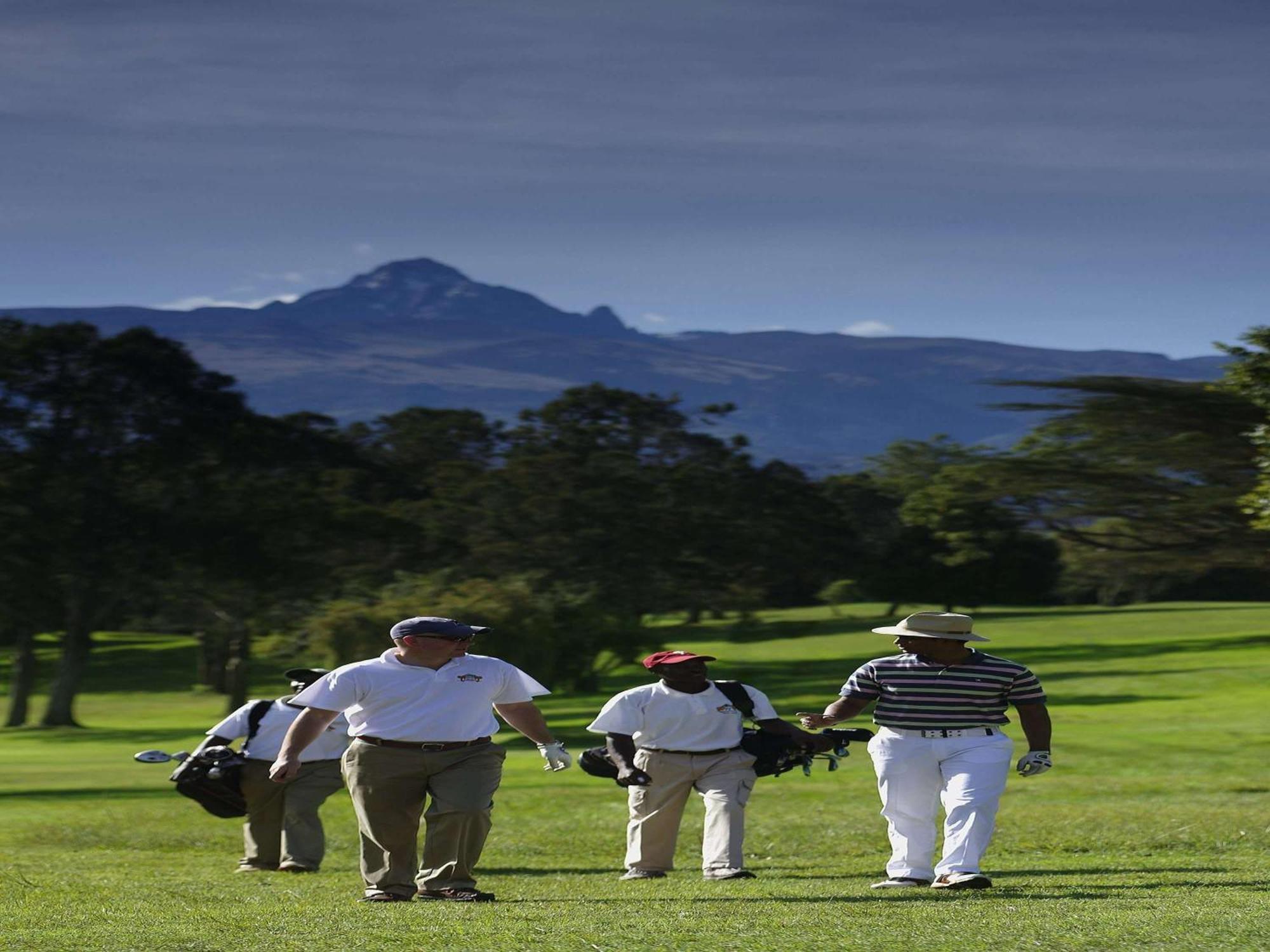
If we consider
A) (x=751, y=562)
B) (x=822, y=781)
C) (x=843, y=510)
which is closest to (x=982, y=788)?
(x=822, y=781)

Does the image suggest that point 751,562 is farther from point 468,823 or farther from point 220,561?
point 468,823

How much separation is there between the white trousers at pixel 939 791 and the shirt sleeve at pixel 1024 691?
23 cm

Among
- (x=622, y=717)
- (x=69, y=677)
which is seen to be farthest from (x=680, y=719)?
(x=69, y=677)

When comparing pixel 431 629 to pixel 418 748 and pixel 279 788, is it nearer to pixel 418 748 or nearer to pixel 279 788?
pixel 418 748

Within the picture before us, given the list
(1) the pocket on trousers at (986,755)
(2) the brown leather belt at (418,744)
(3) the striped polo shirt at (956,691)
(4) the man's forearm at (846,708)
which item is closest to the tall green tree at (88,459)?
(2) the brown leather belt at (418,744)

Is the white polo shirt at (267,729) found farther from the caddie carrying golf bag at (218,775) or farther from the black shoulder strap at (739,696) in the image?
the black shoulder strap at (739,696)

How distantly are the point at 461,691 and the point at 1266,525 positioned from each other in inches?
815

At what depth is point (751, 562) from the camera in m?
63.9

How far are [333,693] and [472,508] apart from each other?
4942 centimetres

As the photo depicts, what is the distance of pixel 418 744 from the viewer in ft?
31.7

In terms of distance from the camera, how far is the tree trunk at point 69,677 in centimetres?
4891

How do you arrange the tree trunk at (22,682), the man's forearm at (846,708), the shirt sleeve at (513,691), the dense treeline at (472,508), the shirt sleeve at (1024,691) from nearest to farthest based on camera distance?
the shirt sleeve at (513,691), the shirt sleeve at (1024,691), the man's forearm at (846,708), the dense treeline at (472,508), the tree trunk at (22,682)

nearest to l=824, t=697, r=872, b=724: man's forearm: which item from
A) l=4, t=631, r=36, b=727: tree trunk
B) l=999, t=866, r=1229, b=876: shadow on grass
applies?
l=999, t=866, r=1229, b=876: shadow on grass

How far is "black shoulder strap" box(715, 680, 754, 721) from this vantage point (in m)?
11.6
